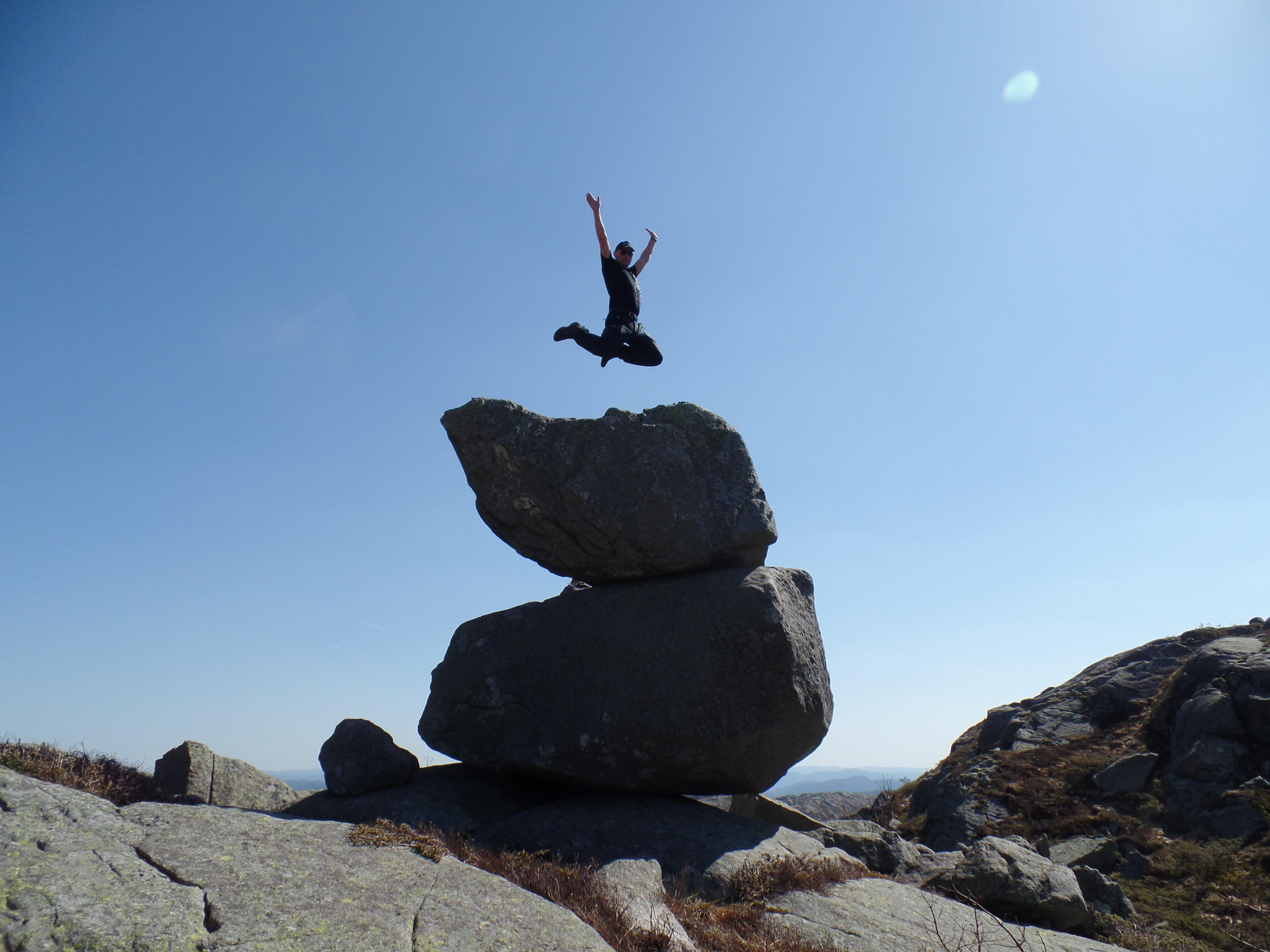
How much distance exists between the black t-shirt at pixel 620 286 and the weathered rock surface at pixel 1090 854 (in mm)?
12714

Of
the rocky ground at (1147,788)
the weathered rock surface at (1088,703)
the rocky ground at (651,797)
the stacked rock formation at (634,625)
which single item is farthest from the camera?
the weathered rock surface at (1088,703)

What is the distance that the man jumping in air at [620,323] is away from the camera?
1377cm

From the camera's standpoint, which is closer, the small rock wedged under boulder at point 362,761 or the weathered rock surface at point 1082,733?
the small rock wedged under boulder at point 362,761

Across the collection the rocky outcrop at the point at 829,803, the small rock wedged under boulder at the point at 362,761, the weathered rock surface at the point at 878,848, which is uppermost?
the small rock wedged under boulder at the point at 362,761

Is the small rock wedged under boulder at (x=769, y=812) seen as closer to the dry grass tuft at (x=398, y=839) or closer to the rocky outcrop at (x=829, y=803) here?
the rocky outcrop at (x=829, y=803)

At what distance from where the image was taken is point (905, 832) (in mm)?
18109

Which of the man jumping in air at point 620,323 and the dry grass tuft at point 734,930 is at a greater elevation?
the man jumping in air at point 620,323

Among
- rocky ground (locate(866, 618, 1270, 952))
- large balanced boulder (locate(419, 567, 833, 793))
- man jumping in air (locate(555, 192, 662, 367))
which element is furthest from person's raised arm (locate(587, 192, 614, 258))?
rocky ground (locate(866, 618, 1270, 952))

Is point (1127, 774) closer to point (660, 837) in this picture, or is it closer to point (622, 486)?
point (660, 837)

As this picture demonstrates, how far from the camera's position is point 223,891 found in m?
5.74

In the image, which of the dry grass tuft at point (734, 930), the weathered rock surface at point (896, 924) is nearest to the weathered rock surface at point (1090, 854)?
the weathered rock surface at point (896, 924)

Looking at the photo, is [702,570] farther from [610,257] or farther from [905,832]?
[905,832]

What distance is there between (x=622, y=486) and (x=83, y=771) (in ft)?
28.7

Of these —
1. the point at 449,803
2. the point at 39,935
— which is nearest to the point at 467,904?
the point at 39,935
